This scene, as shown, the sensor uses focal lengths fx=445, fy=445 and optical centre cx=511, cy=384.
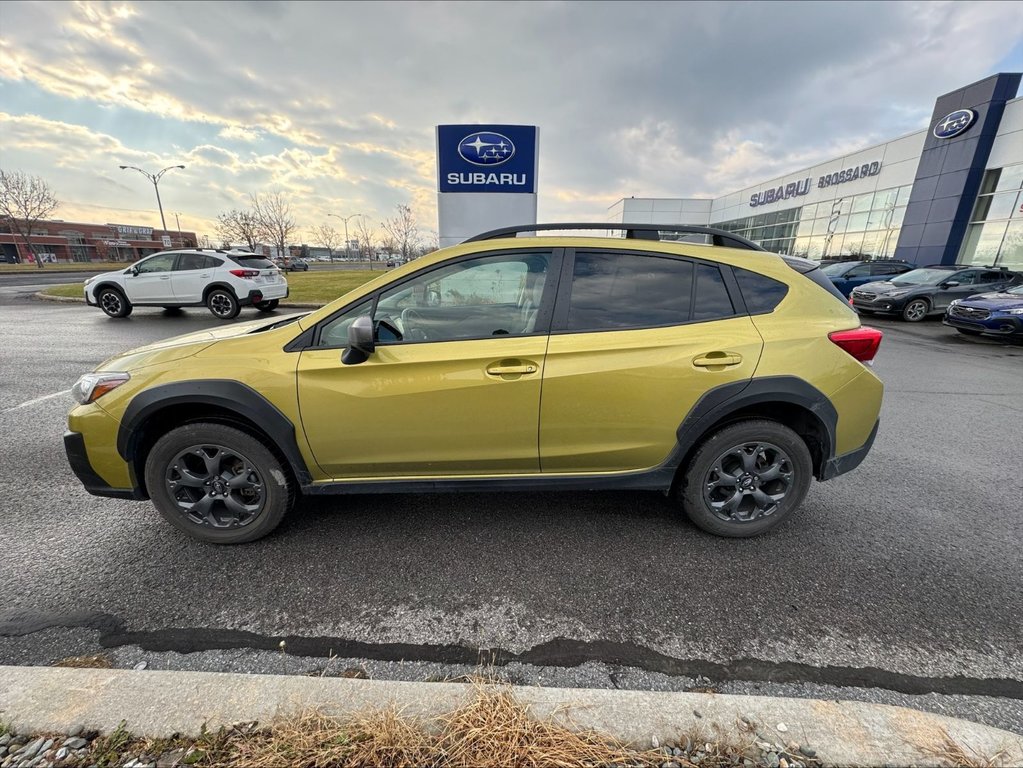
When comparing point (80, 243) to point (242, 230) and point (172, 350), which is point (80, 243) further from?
point (172, 350)

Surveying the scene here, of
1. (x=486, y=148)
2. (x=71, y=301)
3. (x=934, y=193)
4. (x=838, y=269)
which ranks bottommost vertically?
(x=71, y=301)

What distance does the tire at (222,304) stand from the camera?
11297mm

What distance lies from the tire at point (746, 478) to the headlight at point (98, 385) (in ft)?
10.9

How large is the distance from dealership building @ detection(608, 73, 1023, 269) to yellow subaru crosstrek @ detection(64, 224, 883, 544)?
24.3 meters

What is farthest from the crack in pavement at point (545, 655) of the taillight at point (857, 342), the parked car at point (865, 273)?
the parked car at point (865, 273)

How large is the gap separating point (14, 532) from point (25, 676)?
1.57 meters

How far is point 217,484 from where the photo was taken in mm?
2572

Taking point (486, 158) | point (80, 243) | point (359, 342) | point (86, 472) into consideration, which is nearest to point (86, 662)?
point (86, 472)

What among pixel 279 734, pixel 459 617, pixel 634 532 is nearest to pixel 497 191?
pixel 634 532

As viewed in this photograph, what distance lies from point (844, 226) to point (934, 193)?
6624 millimetres

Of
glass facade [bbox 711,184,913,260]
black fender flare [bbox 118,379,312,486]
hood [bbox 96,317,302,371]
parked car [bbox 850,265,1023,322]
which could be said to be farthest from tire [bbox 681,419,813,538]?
glass facade [bbox 711,184,913,260]

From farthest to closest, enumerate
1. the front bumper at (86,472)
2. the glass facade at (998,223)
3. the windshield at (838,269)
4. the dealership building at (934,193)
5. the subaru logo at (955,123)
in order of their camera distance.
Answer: the subaru logo at (955,123)
the dealership building at (934,193)
the glass facade at (998,223)
the windshield at (838,269)
the front bumper at (86,472)

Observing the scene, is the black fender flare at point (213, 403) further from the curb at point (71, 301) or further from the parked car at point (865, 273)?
the parked car at point (865, 273)

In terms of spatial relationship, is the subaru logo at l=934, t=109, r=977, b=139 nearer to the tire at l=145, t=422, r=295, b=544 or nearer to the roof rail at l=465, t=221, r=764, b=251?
the roof rail at l=465, t=221, r=764, b=251
